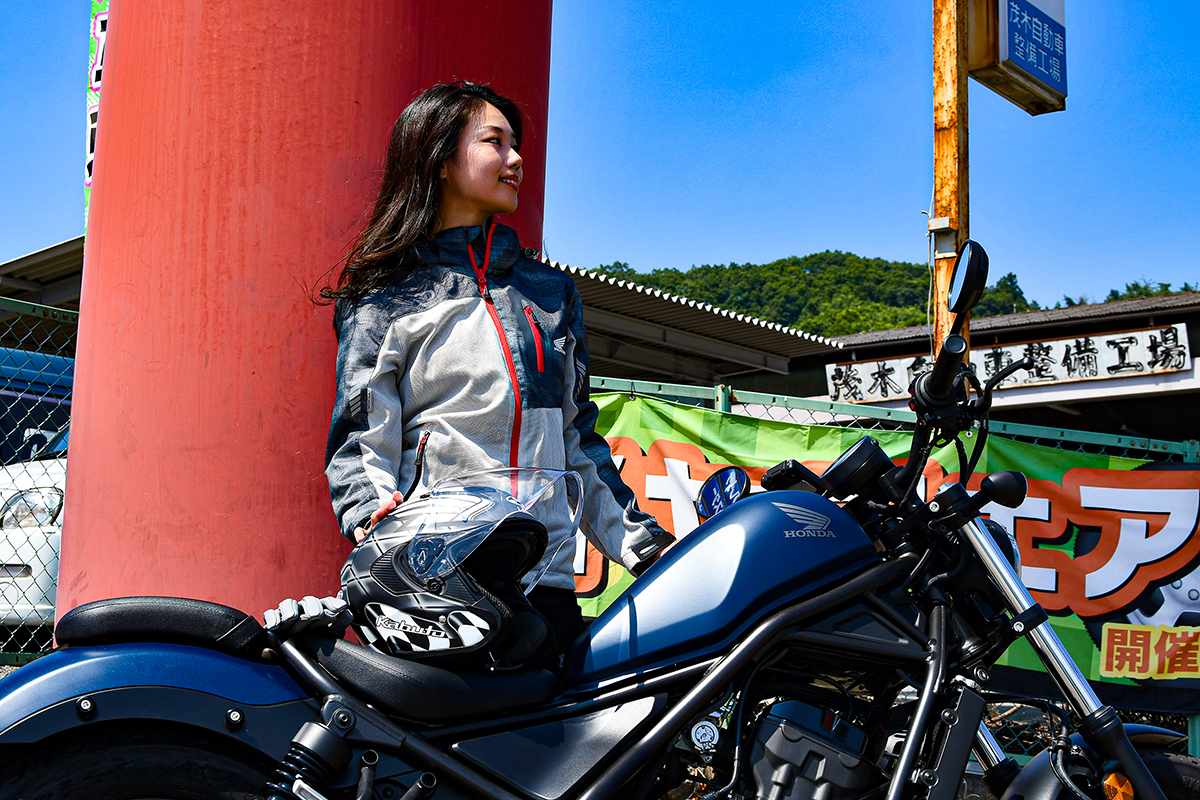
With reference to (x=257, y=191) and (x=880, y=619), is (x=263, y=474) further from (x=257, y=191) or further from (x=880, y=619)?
(x=880, y=619)

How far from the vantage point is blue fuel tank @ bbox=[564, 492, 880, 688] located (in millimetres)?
1660

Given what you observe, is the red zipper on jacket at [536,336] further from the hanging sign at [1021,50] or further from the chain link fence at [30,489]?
the hanging sign at [1021,50]

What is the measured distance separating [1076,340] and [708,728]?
1367cm

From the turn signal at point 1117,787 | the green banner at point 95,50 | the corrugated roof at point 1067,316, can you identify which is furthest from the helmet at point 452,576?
the corrugated roof at point 1067,316

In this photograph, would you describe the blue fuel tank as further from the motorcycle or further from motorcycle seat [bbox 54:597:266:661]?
motorcycle seat [bbox 54:597:266:661]

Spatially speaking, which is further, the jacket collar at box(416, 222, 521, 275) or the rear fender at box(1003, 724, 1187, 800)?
the jacket collar at box(416, 222, 521, 275)

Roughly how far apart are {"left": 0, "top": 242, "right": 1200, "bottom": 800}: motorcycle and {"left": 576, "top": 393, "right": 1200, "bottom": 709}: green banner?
2.69 m

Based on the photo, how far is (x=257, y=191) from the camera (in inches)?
93.7

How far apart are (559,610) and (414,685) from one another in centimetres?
46

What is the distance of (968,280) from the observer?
71.0 inches

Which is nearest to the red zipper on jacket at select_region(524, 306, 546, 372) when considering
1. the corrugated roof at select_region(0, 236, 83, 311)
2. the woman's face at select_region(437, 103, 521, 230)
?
the woman's face at select_region(437, 103, 521, 230)

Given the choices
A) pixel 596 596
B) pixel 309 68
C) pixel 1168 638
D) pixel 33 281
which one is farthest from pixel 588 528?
pixel 33 281

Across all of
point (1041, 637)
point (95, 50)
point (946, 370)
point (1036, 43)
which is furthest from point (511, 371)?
point (1036, 43)

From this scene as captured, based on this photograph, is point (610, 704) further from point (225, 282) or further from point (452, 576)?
point (225, 282)
